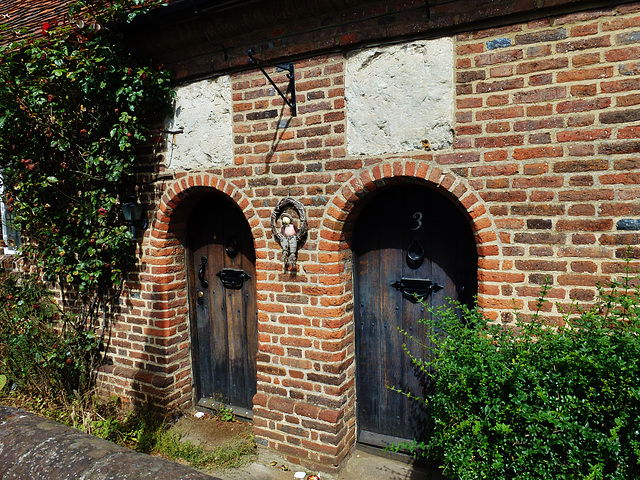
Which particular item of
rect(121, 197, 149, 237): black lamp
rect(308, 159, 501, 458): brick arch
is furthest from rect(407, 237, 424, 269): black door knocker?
rect(121, 197, 149, 237): black lamp

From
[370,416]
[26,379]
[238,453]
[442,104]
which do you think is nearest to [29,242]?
[26,379]

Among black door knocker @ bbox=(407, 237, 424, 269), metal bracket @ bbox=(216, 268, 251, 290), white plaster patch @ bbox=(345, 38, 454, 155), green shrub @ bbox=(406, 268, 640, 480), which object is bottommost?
green shrub @ bbox=(406, 268, 640, 480)

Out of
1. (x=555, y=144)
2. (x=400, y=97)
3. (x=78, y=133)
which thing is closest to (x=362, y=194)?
(x=400, y=97)

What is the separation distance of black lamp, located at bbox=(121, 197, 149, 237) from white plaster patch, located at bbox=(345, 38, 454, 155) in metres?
2.32

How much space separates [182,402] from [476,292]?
127 inches

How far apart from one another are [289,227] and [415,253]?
3.46 feet

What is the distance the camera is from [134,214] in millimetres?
4320

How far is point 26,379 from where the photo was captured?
490cm

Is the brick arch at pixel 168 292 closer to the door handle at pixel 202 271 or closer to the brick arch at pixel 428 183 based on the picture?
the door handle at pixel 202 271

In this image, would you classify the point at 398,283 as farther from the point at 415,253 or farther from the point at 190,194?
the point at 190,194

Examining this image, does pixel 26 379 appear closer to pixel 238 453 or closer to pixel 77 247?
pixel 77 247

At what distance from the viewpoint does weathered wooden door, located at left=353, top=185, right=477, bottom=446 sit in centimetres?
339

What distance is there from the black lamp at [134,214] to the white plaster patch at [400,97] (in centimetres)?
232

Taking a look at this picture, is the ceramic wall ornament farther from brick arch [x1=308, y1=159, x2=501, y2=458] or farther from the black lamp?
the black lamp
